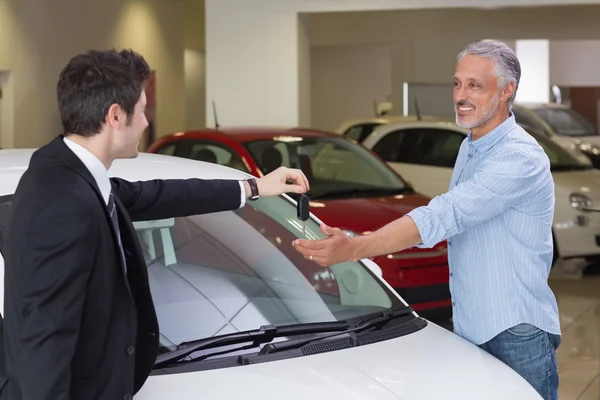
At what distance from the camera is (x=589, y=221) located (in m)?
9.16

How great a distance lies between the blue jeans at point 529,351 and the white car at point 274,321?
115mm

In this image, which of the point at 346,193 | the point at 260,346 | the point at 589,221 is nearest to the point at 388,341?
the point at 260,346

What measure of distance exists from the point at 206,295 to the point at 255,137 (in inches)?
178

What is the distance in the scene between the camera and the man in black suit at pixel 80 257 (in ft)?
6.93

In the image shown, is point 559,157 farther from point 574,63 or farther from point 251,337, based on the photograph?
point 574,63

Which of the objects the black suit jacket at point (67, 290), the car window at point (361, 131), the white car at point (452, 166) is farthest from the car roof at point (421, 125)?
the black suit jacket at point (67, 290)

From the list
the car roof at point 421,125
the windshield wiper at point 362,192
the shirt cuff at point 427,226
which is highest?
the shirt cuff at point 427,226

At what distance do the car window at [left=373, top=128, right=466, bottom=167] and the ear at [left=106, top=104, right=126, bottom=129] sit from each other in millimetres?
Answer: 7858

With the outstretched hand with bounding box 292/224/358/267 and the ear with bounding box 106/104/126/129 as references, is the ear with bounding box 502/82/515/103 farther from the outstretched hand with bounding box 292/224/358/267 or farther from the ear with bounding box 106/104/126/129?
the ear with bounding box 106/104/126/129

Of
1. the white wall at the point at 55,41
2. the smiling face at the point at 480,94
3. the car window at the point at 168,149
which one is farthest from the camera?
the white wall at the point at 55,41

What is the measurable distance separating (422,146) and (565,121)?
22.2 feet

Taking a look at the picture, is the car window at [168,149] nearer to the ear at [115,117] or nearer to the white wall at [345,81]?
the ear at [115,117]

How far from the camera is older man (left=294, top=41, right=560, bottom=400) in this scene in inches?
118

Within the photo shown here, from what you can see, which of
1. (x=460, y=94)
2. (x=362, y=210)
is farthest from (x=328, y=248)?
(x=362, y=210)
